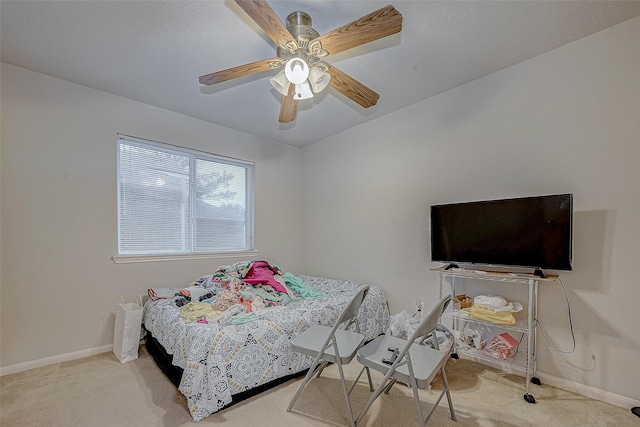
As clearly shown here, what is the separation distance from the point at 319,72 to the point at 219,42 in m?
0.87

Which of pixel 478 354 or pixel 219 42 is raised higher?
pixel 219 42

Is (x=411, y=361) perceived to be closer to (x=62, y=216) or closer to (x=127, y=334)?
(x=127, y=334)

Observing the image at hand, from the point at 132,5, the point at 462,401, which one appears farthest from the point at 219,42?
the point at 462,401

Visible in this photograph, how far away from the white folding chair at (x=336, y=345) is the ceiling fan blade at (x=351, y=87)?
141 cm

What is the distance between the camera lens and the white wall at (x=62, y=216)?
2.30 m

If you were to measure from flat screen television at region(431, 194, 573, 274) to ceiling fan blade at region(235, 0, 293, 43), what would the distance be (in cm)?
197

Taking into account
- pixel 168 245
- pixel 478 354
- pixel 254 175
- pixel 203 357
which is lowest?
pixel 478 354

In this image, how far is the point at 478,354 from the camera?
222 centimetres

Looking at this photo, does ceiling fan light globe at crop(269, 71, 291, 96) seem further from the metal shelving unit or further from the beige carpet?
the beige carpet

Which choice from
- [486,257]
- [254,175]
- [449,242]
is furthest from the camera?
[254,175]

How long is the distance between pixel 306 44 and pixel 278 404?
2.34m

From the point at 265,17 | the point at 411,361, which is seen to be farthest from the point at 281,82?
the point at 411,361

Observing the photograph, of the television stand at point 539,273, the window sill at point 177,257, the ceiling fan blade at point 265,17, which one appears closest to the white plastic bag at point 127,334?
the window sill at point 177,257

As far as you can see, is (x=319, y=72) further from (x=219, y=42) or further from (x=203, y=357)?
(x=203, y=357)
